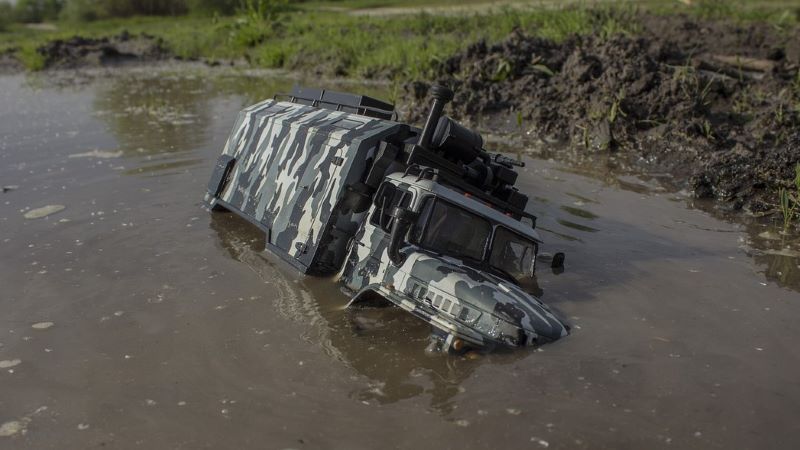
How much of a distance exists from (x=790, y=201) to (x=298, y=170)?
629 centimetres

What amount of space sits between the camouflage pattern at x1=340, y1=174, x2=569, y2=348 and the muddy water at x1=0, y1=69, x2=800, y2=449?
222mm

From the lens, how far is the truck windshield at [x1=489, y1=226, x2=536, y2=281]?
23.9 feet

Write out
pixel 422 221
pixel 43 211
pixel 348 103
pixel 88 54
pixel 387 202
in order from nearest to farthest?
pixel 422 221, pixel 387 202, pixel 348 103, pixel 43 211, pixel 88 54

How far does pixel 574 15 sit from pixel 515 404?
Result: 15.7m

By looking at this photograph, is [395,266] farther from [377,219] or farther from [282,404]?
[282,404]

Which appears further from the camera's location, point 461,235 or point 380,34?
point 380,34

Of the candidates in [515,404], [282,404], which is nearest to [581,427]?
[515,404]

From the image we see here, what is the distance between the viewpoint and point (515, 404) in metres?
5.88

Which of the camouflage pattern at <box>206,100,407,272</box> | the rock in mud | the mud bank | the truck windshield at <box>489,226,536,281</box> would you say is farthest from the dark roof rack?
the mud bank

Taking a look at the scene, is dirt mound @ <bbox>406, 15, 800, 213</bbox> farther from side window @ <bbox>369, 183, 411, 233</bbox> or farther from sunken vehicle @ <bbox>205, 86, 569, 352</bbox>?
side window @ <bbox>369, 183, 411, 233</bbox>

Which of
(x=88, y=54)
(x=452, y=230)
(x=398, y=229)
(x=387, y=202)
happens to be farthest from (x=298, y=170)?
(x=88, y=54)

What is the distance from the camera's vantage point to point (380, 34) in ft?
83.0

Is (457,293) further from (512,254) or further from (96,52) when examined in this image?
(96,52)

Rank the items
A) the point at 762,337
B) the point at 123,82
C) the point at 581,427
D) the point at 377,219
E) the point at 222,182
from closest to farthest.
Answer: the point at 581,427, the point at 762,337, the point at 377,219, the point at 222,182, the point at 123,82
